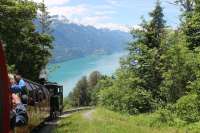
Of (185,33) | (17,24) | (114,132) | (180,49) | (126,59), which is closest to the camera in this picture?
(114,132)

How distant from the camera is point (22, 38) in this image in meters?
50.2

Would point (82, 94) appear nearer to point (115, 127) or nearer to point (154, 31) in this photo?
point (154, 31)

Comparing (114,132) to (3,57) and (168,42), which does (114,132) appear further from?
(168,42)

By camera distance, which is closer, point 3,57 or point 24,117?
point 3,57

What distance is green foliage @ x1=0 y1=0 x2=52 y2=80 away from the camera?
40406 millimetres

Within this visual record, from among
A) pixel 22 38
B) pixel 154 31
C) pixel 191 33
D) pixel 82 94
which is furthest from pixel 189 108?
pixel 82 94

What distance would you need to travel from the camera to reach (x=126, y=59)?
153 feet

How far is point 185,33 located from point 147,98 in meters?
5.82

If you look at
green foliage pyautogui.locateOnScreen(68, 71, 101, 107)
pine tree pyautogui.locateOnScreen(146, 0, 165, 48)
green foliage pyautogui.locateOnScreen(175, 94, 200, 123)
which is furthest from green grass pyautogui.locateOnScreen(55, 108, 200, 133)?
green foliage pyautogui.locateOnScreen(68, 71, 101, 107)

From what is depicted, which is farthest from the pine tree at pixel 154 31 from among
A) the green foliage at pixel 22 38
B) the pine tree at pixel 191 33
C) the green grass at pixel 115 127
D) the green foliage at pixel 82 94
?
the green foliage at pixel 82 94

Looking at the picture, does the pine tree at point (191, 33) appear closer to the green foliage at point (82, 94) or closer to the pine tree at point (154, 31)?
the pine tree at point (154, 31)

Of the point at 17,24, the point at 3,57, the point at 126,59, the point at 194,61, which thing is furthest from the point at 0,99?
the point at 126,59

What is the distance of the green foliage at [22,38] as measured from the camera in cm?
4041

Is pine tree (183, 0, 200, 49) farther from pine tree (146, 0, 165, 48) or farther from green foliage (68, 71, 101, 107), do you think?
green foliage (68, 71, 101, 107)
